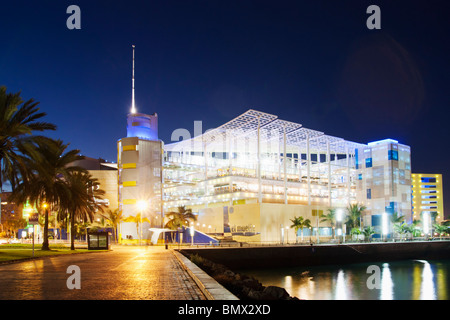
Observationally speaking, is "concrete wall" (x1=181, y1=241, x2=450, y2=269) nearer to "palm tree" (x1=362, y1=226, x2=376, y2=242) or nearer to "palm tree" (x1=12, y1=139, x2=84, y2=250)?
"palm tree" (x1=362, y1=226, x2=376, y2=242)

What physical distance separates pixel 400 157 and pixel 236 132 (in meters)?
39.9

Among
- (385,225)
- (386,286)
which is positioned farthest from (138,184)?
(385,225)

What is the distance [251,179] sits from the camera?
89.1 m

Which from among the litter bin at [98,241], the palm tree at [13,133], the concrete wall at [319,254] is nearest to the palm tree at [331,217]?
the concrete wall at [319,254]

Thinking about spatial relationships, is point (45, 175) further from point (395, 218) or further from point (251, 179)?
point (395, 218)

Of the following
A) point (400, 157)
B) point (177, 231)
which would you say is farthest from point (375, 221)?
point (177, 231)

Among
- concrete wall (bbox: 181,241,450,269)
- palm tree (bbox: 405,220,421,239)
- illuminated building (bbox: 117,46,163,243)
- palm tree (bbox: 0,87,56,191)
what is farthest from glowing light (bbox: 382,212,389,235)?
palm tree (bbox: 0,87,56,191)

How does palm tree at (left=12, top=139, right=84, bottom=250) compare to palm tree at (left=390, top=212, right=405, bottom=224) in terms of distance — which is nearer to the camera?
palm tree at (left=12, top=139, right=84, bottom=250)

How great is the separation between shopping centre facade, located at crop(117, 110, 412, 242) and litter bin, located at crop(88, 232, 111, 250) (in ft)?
103

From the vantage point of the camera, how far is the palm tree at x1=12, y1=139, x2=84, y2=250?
2660 cm

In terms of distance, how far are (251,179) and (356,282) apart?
157 feet
